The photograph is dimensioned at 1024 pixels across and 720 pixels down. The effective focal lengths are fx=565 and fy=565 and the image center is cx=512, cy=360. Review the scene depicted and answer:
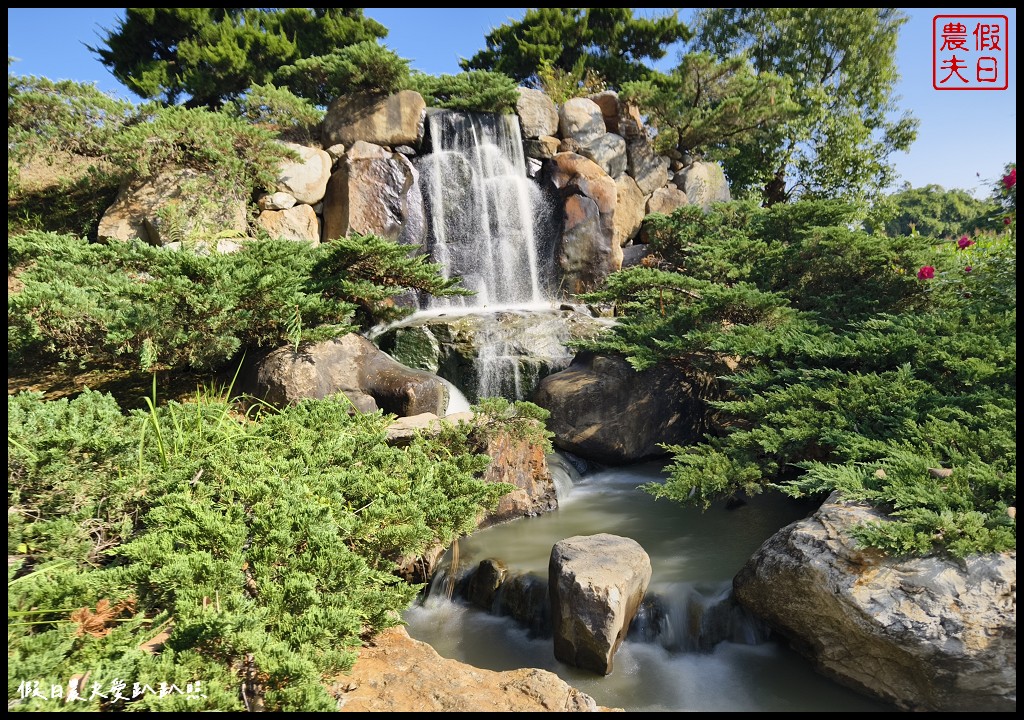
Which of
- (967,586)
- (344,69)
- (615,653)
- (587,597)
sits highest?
(344,69)

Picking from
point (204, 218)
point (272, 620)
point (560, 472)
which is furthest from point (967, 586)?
point (204, 218)

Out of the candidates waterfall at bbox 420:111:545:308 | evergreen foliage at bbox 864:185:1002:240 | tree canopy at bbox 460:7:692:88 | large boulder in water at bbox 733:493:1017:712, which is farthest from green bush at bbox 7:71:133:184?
evergreen foliage at bbox 864:185:1002:240

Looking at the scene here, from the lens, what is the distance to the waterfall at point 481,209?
1023cm

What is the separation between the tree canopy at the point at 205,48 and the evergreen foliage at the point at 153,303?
35.5 feet

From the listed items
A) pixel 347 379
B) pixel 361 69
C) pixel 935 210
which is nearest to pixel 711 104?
pixel 361 69

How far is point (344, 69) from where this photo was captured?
31.9 ft

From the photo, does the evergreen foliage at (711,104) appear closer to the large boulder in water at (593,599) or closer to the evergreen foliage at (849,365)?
the evergreen foliage at (849,365)

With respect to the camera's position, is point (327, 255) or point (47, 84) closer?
point (327, 255)

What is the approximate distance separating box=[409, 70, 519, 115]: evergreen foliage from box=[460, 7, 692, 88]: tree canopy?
7094 millimetres

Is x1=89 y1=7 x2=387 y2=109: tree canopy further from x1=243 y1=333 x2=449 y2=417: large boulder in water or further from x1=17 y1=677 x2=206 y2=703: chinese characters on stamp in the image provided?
x1=17 y1=677 x2=206 y2=703: chinese characters on stamp

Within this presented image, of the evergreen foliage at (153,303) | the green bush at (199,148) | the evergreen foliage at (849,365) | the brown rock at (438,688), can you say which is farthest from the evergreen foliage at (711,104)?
the brown rock at (438,688)

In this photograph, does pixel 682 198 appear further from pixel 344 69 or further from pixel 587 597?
pixel 587 597

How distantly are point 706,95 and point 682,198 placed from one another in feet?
9.45

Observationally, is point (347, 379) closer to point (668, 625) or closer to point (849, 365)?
point (668, 625)
